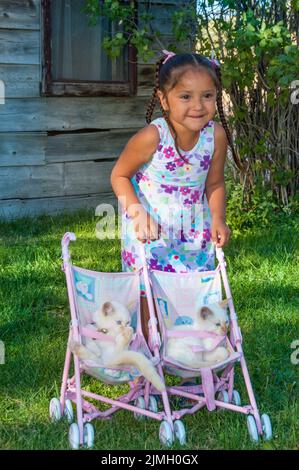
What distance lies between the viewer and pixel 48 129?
7.24 metres

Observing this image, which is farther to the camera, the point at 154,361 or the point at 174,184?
the point at 174,184

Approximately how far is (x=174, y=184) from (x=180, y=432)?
108 centimetres

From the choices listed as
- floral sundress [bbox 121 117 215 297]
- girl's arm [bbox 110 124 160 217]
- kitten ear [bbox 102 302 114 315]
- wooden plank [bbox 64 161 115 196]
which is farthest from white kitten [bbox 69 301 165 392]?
wooden plank [bbox 64 161 115 196]

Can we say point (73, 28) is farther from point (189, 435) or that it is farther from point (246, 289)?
point (189, 435)

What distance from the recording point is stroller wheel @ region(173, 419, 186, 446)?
2965mm

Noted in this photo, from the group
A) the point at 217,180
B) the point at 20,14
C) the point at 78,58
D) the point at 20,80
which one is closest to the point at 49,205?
the point at 20,80

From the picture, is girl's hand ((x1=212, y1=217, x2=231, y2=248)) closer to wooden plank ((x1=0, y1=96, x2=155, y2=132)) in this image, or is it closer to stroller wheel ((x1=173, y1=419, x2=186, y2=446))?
stroller wheel ((x1=173, y1=419, x2=186, y2=446))

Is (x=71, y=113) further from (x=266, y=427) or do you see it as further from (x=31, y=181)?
(x=266, y=427)

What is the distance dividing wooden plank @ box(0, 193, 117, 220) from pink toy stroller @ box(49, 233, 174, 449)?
3.96 meters

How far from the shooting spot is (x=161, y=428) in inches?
117

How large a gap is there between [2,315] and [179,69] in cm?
179

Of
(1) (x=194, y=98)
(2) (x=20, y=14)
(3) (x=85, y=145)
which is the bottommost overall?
(3) (x=85, y=145)

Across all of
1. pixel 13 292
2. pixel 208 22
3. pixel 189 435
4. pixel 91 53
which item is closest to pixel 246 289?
pixel 13 292

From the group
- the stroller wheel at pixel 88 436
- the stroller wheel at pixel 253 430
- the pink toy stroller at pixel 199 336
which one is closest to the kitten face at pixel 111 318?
the pink toy stroller at pixel 199 336
